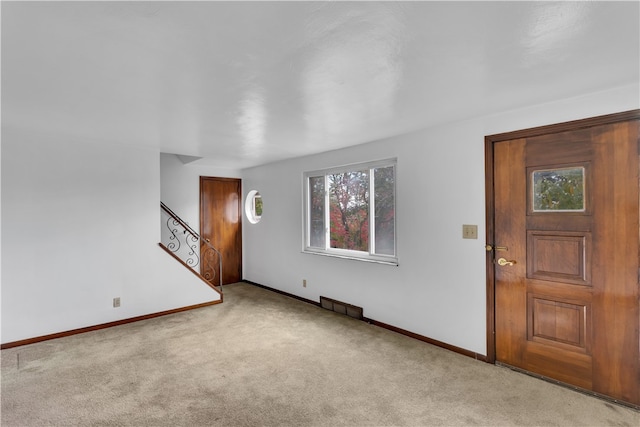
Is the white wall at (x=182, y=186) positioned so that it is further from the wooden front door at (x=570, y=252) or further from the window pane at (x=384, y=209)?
the wooden front door at (x=570, y=252)

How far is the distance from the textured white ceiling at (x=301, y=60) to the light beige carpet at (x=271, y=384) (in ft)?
7.12

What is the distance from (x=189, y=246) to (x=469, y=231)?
4429 mm

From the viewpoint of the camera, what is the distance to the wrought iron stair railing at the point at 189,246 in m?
5.25

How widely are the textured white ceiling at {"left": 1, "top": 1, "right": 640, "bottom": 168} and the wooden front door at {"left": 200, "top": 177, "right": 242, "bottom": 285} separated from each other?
111 inches

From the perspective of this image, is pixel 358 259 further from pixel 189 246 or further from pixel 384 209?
pixel 189 246

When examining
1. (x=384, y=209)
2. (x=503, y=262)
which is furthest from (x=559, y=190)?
(x=384, y=209)

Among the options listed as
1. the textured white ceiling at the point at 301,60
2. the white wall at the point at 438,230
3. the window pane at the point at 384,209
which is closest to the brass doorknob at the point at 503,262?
the white wall at the point at 438,230

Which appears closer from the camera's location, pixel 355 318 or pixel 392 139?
pixel 392 139

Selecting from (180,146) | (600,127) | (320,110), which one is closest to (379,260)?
(320,110)

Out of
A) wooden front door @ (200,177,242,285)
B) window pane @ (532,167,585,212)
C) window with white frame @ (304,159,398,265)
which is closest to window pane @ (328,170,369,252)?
window with white frame @ (304,159,398,265)

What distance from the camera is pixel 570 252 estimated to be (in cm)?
244

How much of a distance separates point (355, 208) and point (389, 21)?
115 inches

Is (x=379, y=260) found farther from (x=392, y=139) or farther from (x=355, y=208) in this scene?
(x=392, y=139)

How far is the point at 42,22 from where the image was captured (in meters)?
1.39
